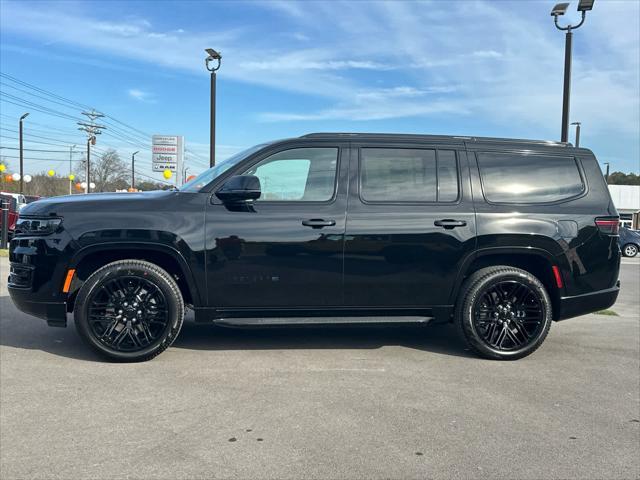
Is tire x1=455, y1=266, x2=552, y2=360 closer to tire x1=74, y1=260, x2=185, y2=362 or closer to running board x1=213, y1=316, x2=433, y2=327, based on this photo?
running board x1=213, y1=316, x2=433, y2=327

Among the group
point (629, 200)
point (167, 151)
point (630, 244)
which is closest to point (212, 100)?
point (167, 151)

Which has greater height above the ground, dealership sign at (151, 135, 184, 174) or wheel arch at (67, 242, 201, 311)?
dealership sign at (151, 135, 184, 174)

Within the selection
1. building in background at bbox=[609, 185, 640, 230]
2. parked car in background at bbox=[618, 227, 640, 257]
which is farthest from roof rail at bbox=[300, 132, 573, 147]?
building in background at bbox=[609, 185, 640, 230]

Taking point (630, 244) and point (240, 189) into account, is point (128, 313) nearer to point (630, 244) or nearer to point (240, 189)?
point (240, 189)

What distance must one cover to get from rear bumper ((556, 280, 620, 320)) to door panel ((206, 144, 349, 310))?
6.97 ft

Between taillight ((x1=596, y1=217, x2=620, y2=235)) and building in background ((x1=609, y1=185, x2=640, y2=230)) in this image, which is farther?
building in background ((x1=609, y1=185, x2=640, y2=230))

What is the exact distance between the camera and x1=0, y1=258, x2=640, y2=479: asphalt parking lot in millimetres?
2721

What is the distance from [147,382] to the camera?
3.89m

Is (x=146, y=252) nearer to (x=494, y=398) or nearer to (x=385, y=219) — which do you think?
(x=385, y=219)

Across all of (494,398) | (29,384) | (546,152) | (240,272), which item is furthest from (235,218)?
(546,152)

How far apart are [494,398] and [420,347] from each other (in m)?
1.37

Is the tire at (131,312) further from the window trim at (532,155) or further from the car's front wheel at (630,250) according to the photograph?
the car's front wheel at (630,250)

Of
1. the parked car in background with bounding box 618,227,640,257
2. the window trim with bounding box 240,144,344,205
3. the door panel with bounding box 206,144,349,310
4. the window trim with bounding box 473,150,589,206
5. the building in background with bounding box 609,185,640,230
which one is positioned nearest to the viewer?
the door panel with bounding box 206,144,349,310

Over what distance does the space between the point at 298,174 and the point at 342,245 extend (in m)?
0.78
